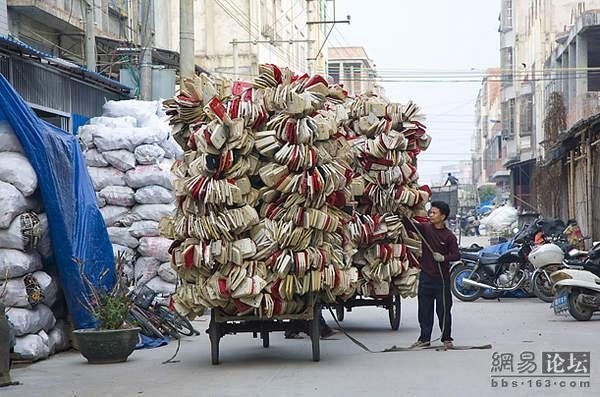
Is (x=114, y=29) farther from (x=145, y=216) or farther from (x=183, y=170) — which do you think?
(x=183, y=170)

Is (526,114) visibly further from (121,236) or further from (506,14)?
(121,236)

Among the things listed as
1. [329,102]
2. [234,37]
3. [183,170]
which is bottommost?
[183,170]

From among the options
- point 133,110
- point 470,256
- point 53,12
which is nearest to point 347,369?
point 133,110

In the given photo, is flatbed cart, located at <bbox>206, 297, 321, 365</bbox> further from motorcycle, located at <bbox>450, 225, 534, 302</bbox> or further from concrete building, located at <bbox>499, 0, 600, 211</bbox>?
concrete building, located at <bbox>499, 0, 600, 211</bbox>

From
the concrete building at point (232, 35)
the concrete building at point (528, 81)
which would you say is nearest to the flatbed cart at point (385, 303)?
the concrete building at point (528, 81)

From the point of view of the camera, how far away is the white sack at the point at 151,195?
16219 millimetres

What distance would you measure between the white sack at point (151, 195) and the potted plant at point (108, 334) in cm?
413

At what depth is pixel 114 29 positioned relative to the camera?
101ft

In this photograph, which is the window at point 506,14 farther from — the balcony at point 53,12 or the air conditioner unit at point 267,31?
the balcony at point 53,12

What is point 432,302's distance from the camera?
12.3 meters

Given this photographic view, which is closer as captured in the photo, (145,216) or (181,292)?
(181,292)

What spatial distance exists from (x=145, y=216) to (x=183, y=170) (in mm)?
5033

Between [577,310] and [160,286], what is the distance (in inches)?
258

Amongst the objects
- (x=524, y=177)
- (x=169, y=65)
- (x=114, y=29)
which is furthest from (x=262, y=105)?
(x=524, y=177)
